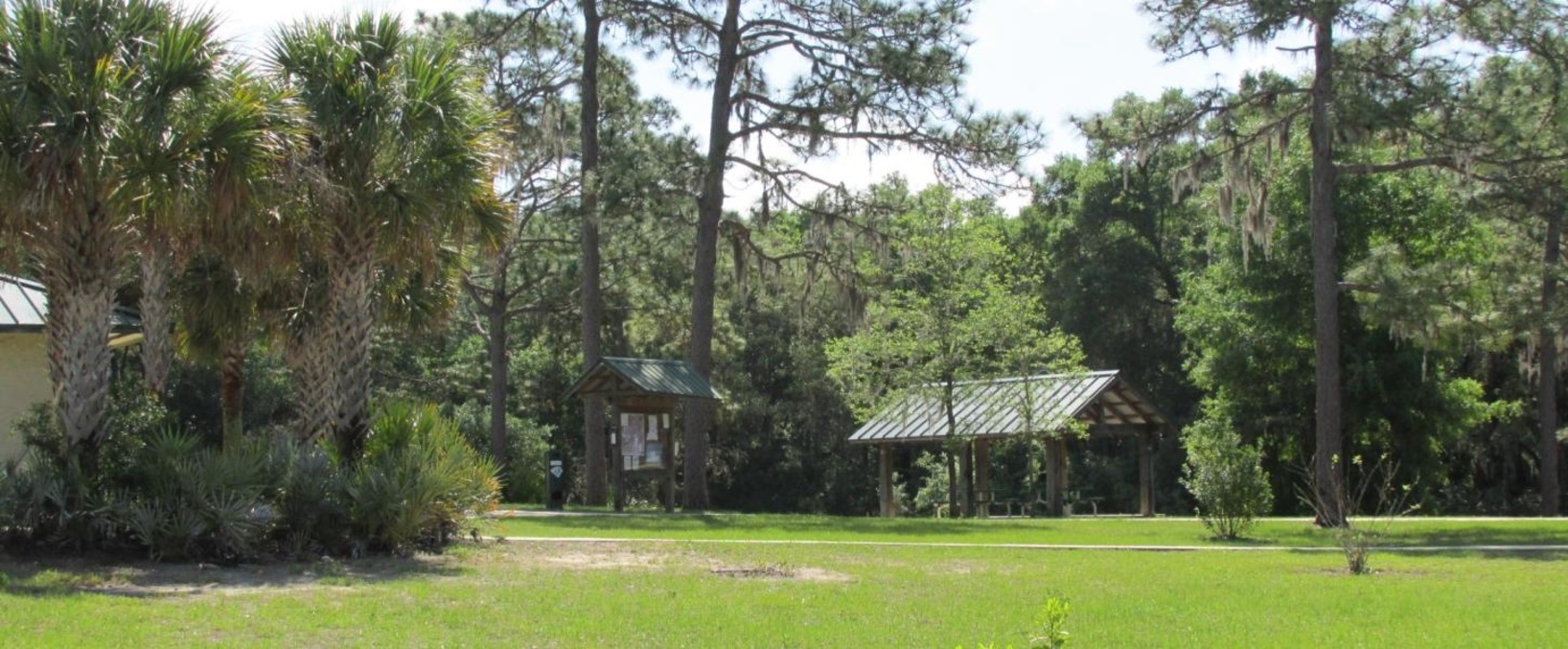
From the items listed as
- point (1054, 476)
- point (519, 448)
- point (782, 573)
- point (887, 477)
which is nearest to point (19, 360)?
point (782, 573)

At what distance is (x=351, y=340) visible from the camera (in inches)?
615

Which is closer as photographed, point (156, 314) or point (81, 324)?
point (81, 324)

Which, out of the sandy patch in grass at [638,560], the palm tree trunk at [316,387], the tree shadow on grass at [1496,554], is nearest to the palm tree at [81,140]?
the palm tree trunk at [316,387]

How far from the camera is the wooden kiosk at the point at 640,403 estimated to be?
82.6ft

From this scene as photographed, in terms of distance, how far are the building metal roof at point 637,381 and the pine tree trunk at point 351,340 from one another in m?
9.35

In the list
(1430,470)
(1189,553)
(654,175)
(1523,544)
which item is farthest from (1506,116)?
(1430,470)

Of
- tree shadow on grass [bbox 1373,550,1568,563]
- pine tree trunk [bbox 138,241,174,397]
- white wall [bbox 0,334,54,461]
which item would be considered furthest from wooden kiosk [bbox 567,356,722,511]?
tree shadow on grass [bbox 1373,550,1568,563]

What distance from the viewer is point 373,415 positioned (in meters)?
16.0

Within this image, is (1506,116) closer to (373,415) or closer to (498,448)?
(373,415)

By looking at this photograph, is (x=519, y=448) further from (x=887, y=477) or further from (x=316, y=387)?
(x=316, y=387)

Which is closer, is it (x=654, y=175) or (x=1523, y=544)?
(x=1523, y=544)

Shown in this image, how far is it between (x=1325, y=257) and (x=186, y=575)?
17451 mm

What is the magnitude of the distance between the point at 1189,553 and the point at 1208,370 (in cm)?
2117

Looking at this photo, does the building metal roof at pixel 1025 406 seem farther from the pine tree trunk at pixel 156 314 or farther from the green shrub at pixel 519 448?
the pine tree trunk at pixel 156 314
